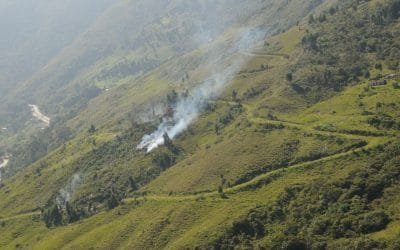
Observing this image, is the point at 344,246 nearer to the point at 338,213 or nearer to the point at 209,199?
the point at 338,213

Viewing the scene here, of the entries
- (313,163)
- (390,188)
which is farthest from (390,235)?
(313,163)

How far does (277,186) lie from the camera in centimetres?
17862

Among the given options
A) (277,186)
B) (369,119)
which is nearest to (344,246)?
(277,186)

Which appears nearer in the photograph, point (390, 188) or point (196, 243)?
point (390, 188)

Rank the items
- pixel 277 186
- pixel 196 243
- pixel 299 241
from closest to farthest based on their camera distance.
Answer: pixel 299 241 < pixel 196 243 < pixel 277 186

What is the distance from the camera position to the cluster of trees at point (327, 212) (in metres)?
146

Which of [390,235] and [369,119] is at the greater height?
[369,119]

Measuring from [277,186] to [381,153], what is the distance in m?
34.4

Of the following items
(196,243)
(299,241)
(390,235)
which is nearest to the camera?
(390,235)

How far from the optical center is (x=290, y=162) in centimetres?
19000

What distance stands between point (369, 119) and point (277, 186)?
45.3 meters

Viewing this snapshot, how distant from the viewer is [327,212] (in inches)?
6122

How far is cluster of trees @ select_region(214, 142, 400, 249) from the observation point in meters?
146

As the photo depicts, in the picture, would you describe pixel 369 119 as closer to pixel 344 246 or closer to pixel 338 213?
pixel 338 213
